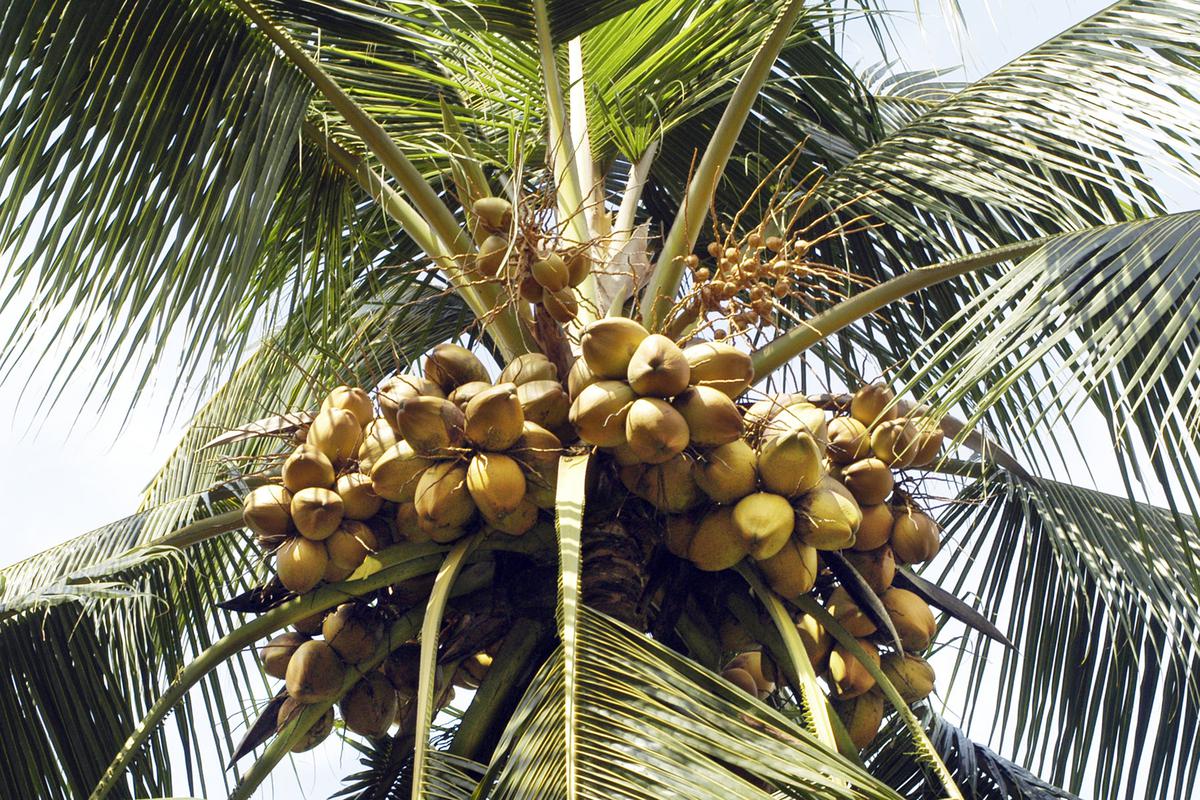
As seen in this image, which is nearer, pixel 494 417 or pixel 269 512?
pixel 494 417

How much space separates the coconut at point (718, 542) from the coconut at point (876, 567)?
0.96 feet

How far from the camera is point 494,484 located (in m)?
2.31

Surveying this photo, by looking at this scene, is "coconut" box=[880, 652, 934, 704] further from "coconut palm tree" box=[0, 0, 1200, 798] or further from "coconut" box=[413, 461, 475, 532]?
"coconut" box=[413, 461, 475, 532]

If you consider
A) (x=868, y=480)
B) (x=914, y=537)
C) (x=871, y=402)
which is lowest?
(x=914, y=537)

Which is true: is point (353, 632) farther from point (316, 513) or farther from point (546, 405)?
point (546, 405)

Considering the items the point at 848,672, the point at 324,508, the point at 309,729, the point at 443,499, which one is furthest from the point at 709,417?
the point at 309,729

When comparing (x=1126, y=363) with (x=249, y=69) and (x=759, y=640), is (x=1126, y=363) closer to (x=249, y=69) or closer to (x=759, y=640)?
(x=759, y=640)

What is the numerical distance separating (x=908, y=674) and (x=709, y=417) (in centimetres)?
65

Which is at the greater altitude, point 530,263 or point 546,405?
point 530,263

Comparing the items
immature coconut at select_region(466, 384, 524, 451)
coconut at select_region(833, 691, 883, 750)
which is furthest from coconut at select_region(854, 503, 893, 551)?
immature coconut at select_region(466, 384, 524, 451)

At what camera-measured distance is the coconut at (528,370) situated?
2.51 metres

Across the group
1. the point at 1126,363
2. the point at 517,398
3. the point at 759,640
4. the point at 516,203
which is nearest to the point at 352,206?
the point at 516,203

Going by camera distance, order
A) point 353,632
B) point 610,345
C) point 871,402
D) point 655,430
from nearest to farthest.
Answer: point 655,430
point 610,345
point 353,632
point 871,402

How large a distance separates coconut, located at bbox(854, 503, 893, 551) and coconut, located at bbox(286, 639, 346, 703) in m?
0.96
